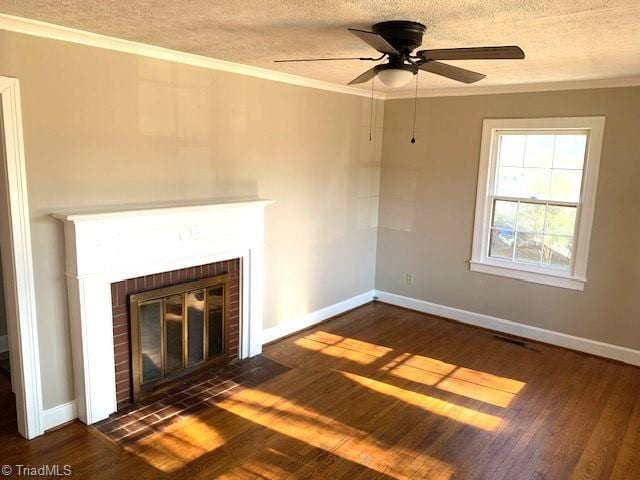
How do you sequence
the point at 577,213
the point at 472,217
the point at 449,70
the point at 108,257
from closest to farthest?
the point at 449,70 < the point at 108,257 < the point at 577,213 < the point at 472,217

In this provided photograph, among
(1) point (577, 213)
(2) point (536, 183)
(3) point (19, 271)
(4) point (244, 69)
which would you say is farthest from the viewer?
(2) point (536, 183)

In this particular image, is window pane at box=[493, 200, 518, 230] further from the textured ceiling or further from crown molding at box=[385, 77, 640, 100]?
the textured ceiling

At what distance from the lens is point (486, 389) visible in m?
3.78

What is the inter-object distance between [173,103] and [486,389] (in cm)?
315

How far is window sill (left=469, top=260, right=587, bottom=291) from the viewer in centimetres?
447

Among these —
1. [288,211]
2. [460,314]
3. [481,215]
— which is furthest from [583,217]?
[288,211]

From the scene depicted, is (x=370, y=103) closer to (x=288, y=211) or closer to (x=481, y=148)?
(x=481, y=148)

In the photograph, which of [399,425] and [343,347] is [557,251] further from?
[399,425]

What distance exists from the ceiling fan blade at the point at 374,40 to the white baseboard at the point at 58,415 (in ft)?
9.28

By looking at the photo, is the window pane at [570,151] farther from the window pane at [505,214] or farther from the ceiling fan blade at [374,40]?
the ceiling fan blade at [374,40]

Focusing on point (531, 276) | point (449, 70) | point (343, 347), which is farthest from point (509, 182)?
point (449, 70)

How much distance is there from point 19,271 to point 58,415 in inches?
38.9

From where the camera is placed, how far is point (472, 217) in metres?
5.00

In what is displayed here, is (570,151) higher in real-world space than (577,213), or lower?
higher
